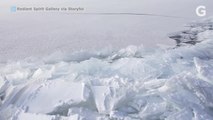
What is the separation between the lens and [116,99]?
1.53 m

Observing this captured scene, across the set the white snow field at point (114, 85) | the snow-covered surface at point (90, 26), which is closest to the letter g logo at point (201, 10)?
the snow-covered surface at point (90, 26)

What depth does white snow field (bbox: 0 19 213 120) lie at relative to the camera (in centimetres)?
149

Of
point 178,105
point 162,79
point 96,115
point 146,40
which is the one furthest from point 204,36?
point 96,115

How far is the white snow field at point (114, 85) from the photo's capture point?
1.49 metres

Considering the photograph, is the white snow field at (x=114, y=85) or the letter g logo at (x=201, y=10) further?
the letter g logo at (x=201, y=10)

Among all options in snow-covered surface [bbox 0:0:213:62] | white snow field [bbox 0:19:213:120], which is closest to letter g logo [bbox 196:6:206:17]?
snow-covered surface [bbox 0:0:213:62]

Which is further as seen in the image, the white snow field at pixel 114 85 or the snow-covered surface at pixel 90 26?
the snow-covered surface at pixel 90 26

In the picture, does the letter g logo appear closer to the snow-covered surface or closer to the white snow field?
the snow-covered surface

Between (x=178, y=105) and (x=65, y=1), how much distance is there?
855mm

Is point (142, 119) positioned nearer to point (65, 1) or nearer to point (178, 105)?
point (178, 105)

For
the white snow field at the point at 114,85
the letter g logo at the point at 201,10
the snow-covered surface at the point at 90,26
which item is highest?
the letter g logo at the point at 201,10

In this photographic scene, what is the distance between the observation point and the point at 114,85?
161 centimetres

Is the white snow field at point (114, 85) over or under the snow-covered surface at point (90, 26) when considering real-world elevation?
under

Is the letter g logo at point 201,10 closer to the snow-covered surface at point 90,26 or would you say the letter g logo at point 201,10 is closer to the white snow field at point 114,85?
the snow-covered surface at point 90,26
